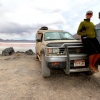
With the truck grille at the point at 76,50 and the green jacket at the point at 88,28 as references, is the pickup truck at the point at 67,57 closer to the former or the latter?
the truck grille at the point at 76,50

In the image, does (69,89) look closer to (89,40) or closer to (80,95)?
(80,95)

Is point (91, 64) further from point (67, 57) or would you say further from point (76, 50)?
point (67, 57)

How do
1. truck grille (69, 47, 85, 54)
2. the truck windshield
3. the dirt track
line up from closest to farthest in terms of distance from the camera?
the dirt track, truck grille (69, 47, 85, 54), the truck windshield

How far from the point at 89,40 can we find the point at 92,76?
179cm

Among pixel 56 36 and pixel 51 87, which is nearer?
pixel 51 87

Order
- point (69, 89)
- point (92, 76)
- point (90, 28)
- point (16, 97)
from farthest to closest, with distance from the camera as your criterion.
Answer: point (92, 76), point (90, 28), point (69, 89), point (16, 97)

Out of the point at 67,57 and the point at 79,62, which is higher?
the point at 67,57

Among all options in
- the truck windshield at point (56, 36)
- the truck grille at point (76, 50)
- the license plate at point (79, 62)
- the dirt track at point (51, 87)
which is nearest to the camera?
the dirt track at point (51, 87)

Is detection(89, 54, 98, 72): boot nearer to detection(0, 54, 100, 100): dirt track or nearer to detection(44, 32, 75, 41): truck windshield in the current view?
detection(0, 54, 100, 100): dirt track

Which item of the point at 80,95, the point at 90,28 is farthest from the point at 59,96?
the point at 90,28

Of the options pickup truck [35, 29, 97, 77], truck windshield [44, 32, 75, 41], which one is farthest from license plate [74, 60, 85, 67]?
truck windshield [44, 32, 75, 41]

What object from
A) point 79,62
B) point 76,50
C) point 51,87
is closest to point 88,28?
point 76,50

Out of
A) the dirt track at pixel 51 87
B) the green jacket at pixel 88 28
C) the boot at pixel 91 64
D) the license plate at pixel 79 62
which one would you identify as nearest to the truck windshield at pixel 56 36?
the dirt track at pixel 51 87

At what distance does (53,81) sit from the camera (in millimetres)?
5883
